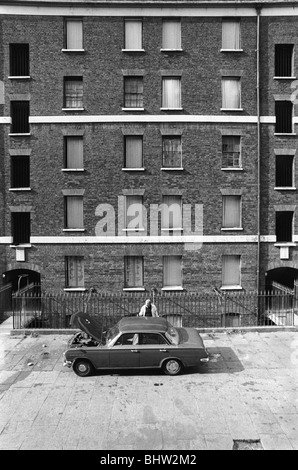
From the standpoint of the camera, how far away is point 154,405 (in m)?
8.91

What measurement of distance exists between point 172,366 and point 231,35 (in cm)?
1740

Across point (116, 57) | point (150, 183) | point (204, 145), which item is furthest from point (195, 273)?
point (116, 57)

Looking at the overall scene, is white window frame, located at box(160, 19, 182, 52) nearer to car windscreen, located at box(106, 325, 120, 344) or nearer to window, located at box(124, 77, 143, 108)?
window, located at box(124, 77, 143, 108)

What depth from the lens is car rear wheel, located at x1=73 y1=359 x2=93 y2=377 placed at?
10438 mm

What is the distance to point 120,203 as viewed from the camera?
759 inches

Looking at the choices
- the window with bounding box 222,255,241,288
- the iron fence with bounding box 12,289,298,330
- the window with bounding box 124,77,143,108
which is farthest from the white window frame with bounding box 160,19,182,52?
the iron fence with bounding box 12,289,298,330

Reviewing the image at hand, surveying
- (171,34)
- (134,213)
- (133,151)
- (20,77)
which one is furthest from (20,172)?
(171,34)

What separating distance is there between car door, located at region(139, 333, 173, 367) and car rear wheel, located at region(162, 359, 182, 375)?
21cm

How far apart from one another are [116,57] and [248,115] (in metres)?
7.65

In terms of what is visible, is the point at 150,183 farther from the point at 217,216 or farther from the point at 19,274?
the point at 19,274

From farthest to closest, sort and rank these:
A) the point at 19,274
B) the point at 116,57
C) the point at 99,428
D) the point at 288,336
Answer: the point at 19,274
the point at 116,57
the point at 288,336
the point at 99,428

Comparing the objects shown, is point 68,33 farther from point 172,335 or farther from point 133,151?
point 172,335

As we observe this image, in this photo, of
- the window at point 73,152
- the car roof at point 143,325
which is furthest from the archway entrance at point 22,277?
the car roof at point 143,325

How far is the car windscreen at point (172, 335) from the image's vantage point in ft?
34.5
